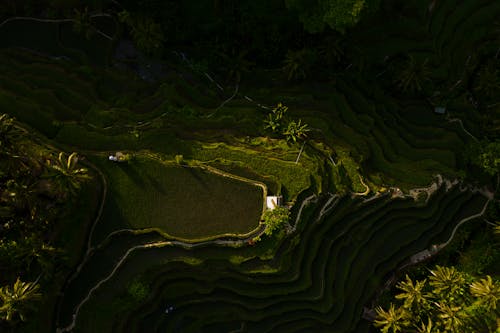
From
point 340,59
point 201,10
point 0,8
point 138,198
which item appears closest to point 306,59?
point 340,59

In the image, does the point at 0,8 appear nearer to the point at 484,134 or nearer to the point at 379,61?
the point at 379,61

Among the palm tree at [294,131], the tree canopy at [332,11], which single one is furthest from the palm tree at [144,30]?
the palm tree at [294,131]

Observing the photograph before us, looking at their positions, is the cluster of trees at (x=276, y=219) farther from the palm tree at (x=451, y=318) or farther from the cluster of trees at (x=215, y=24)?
the palm tree at (x=451, y=318)

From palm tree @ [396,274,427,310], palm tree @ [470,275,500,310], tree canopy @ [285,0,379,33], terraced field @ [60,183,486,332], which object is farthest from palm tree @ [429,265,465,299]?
tree canopy @ [285,0,379,33]

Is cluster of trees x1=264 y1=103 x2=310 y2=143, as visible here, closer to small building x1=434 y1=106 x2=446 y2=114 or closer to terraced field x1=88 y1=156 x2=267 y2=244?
terraced field x1=88 y1=156 x2=267 y2=244

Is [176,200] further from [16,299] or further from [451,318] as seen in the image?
[451,318]
